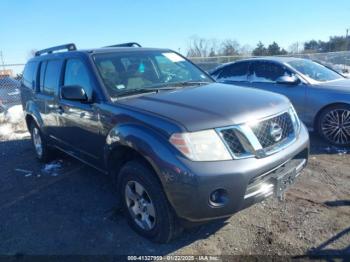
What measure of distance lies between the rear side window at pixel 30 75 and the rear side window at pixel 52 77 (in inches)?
26.3

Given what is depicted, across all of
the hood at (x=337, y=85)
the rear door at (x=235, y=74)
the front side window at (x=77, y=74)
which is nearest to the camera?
the front side window at (x=77, y=74)

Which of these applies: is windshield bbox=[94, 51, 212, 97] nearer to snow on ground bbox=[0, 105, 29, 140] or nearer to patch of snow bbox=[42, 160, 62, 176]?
patch of snow bbox=[42, 160, 62, 176]

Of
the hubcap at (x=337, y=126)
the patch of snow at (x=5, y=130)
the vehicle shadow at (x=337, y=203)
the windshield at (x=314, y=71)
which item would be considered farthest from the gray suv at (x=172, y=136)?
the patch of snow at (x=5, y=130)

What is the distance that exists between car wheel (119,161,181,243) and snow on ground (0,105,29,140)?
6.05 m

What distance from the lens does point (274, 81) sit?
6.65 metres

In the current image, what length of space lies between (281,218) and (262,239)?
0.47 m

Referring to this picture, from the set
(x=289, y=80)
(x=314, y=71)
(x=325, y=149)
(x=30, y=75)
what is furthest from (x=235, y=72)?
(x=30, y=75)

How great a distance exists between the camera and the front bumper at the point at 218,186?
2.58 metres

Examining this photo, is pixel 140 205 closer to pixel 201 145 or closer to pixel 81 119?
pixel 201 145

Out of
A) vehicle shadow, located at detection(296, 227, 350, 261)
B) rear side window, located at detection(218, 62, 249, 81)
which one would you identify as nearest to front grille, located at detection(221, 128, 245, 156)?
vehicle shadow, located at detection(296, 227, 350, 261)

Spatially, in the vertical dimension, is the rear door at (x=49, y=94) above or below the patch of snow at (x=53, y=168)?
above

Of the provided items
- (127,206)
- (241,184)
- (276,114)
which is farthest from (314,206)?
(127,206)

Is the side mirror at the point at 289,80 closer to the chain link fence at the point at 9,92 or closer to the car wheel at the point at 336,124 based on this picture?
the car wheel at the point at 336,124

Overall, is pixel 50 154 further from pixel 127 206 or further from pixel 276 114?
pixel 276 114
